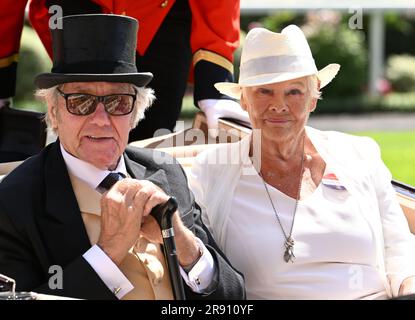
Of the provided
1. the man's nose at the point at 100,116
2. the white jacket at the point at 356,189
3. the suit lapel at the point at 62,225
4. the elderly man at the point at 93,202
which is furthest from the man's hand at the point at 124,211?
the white jacket at the point at 356,189

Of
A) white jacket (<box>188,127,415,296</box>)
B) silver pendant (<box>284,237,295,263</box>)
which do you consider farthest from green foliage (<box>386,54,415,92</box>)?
silver pendant (<box>284,237,295,263</box>)

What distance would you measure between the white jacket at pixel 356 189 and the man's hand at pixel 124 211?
1.91ft

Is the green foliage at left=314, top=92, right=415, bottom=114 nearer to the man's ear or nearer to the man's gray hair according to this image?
the man's gray hair

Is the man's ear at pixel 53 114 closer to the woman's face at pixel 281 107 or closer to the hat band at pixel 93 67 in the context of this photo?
the hat band at pixel 93 67

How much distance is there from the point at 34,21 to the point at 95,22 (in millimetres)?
1430

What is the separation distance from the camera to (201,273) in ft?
8.96

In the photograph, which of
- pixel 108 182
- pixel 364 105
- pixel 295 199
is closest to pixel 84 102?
pixel 108 182

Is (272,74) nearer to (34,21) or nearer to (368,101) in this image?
(34,21)

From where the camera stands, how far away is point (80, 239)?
263 centimetres

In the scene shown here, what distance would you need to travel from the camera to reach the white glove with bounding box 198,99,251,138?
382 cm

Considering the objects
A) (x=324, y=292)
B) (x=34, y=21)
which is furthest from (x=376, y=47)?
(x=324, y=292)

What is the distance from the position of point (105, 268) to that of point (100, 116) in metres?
0.41

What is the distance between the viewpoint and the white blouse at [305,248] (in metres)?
3.01

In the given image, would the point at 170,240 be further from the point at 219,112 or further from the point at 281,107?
the point at 219,112
